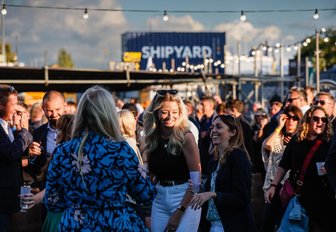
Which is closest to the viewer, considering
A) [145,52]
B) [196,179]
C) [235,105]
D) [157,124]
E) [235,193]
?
[235,193]

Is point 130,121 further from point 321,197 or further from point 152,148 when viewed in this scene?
point 321,197

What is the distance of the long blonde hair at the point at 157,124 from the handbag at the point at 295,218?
54.9 inches

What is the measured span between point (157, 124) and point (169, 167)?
1.58ft

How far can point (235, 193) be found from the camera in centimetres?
593

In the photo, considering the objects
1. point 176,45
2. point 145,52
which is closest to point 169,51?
point 176,45

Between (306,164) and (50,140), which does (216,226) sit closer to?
(306,164)

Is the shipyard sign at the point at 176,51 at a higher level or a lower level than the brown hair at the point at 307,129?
higher

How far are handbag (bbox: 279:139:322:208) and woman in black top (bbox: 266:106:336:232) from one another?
1.2 inches

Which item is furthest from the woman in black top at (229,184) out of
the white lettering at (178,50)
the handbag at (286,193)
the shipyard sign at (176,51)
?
the white lettering at (178,50)

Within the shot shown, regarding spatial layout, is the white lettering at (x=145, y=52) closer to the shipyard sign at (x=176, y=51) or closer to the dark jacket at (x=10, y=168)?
the shipyard sign at (x=176, y=51)

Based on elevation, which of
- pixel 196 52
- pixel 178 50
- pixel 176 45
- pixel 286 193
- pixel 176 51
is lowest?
pixel 286 193

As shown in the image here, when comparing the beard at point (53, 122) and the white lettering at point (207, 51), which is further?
the white lettering at point (207, 51)

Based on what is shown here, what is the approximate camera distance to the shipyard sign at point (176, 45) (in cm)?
8050

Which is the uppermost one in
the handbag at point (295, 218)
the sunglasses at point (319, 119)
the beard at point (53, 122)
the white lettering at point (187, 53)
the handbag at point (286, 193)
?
the white lettering at point (187, 53)
